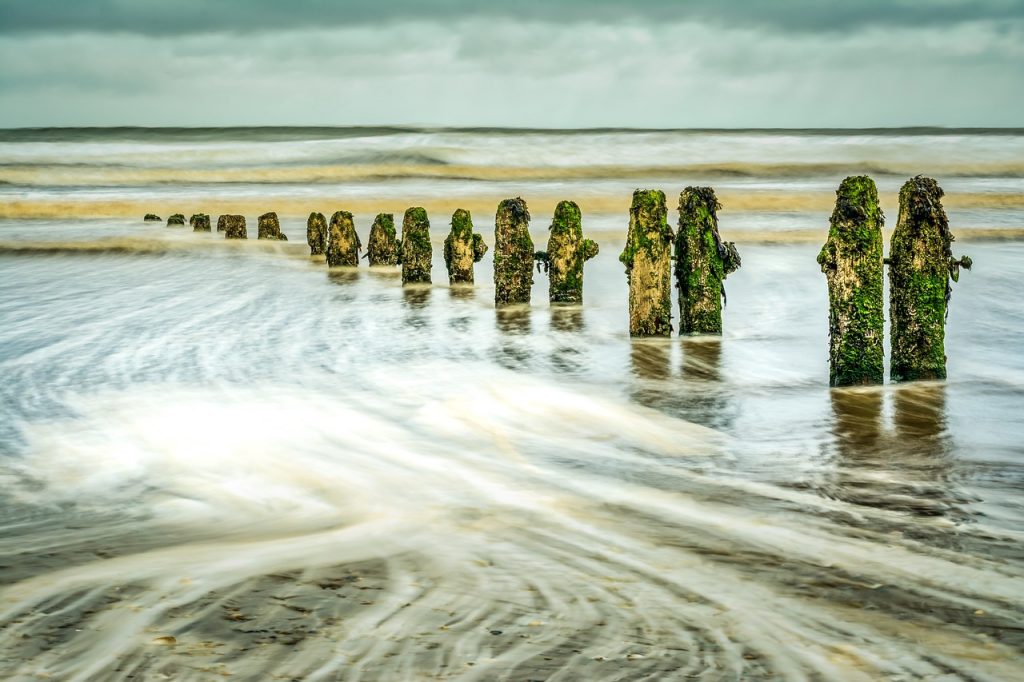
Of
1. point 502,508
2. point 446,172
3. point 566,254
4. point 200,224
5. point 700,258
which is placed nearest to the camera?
point 502,508

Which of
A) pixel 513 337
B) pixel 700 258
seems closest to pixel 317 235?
pixel 513 337

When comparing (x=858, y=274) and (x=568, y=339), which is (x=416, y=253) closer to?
(x=568, y=339)

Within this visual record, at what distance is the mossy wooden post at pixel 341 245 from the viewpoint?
72.0 ft

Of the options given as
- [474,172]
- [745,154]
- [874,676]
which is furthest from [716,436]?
[745,154]

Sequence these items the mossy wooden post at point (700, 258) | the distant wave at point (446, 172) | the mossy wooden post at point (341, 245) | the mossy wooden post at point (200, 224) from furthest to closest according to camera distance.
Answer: the distant wave at point (446, 172) < the mossy wooden post at point (200, 224) < the mossy wooden post at point (341, 245) < the mossy wooden post at point (700, 258)

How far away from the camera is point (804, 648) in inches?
Answer: 174

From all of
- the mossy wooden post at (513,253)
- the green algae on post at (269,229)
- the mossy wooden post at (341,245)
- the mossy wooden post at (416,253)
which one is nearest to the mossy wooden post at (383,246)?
the mossy wooden post at (341,245)

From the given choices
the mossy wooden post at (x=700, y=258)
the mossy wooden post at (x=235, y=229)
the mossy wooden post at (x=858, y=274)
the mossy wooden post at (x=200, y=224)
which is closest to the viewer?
the mossy wooden post at (x=858, y=274)

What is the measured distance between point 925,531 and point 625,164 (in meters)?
58.7

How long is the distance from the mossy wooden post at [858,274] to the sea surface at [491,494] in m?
0.39

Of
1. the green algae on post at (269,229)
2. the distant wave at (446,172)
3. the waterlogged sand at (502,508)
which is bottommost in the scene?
the waterlogged sand at (502,508)

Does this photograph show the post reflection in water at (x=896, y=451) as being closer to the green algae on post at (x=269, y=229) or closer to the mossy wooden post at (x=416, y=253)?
the mossy wooden post at (x=416, y=253)

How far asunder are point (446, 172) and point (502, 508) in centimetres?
5456

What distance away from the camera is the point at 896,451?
7.68m
